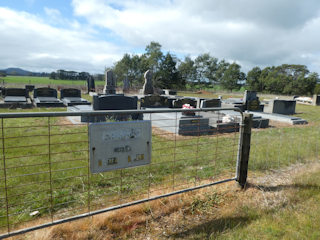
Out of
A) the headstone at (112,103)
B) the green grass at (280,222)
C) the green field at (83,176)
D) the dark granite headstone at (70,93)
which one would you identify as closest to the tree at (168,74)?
the dark granite headstone at (70,93)

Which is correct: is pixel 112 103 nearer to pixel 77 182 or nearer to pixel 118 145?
pixel 77 182

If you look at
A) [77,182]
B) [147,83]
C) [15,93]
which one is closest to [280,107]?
[147,83]

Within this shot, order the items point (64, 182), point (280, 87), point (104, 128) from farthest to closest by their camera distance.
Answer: point (280, 87) → point (64, 182) → point (104, 128)

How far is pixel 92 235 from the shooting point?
2465mm

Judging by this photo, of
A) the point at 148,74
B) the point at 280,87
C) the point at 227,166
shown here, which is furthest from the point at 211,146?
the point at 280,87

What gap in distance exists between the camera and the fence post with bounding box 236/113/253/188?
351 centimetres

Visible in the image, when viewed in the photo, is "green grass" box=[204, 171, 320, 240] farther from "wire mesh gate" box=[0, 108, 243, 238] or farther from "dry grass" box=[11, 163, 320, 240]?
"wire mesh gate" box=[0, 108, 243, 238]

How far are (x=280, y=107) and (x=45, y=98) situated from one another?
1782 centimetres

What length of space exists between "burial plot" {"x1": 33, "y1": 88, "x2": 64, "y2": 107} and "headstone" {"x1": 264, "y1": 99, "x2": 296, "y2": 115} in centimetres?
1540

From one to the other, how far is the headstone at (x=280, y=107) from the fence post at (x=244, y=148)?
14762mm

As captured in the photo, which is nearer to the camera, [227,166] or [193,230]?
[193,230]

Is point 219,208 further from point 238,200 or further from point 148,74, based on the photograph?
point 148,74

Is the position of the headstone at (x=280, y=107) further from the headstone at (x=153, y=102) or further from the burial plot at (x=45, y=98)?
the burial plot at (x=45, y=98)

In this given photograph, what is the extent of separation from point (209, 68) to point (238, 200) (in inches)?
3394
